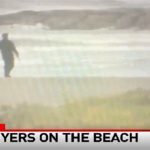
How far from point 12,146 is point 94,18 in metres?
1.08

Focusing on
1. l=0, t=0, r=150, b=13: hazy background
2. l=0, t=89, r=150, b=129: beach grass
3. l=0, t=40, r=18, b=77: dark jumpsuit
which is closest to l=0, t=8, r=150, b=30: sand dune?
l=0, t=0, r=150, b=13: hazy background

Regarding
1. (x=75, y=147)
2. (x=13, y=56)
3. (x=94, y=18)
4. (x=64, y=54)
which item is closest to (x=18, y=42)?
(x=13, y=56)

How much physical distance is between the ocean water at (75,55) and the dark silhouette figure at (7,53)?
31 mm

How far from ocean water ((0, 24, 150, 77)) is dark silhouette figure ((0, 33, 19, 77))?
3 centimetres

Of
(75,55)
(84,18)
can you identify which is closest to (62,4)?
(84,18)

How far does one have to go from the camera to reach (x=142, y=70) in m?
3.80

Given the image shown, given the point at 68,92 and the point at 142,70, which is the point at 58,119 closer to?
the point at 68,92

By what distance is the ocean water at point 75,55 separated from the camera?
379 centimetres

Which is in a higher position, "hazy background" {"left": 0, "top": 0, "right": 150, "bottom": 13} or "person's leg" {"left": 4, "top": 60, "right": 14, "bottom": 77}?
"hazy background" {"left": 0, "top": 0, "right": 150, "bottom": 13}

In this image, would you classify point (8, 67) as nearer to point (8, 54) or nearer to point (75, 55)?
point (8, 54)

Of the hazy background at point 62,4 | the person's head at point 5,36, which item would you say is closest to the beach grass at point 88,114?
the person's head at point 5,36

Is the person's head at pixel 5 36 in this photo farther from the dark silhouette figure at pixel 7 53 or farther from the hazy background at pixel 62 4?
the hazy background at pixel 62 4

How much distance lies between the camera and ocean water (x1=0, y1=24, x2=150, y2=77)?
3795 millimetres

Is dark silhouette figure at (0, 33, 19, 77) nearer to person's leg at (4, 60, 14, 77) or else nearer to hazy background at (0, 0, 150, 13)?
person's leg at (4, 60, 14, 77)
